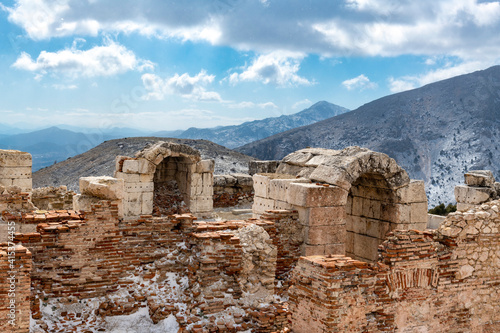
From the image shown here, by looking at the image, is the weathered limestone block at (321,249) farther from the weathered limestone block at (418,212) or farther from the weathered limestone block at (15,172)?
the weathered limestone block at (15,172)

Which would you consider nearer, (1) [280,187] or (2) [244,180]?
(1) [280,187]

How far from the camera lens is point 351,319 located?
5.89 m

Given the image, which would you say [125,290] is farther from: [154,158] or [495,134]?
[495,134]

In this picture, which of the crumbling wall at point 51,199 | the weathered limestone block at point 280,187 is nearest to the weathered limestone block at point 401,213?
the weathered limestone block at point 280,187

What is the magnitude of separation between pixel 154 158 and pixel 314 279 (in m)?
7.94

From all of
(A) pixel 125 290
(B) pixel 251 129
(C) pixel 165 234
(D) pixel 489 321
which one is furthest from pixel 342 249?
(B) pixel 251 129

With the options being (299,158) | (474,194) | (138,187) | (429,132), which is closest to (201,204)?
(138,187)

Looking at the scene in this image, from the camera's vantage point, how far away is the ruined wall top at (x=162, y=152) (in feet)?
42.6

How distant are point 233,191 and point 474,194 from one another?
6880 millimetres

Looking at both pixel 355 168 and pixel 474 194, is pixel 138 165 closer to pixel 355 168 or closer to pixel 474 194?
pixel 355 168

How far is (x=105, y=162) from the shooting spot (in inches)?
1619

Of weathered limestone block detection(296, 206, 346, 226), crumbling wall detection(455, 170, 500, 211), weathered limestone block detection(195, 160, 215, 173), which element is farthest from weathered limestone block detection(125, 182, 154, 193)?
crumbling wall detection(455, 170, 500, 211)

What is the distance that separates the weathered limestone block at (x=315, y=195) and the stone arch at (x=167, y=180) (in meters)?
5.34

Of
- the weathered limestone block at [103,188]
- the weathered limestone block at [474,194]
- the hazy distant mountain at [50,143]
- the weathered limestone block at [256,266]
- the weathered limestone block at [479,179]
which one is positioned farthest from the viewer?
the hazy distant mountain at [50,143]
